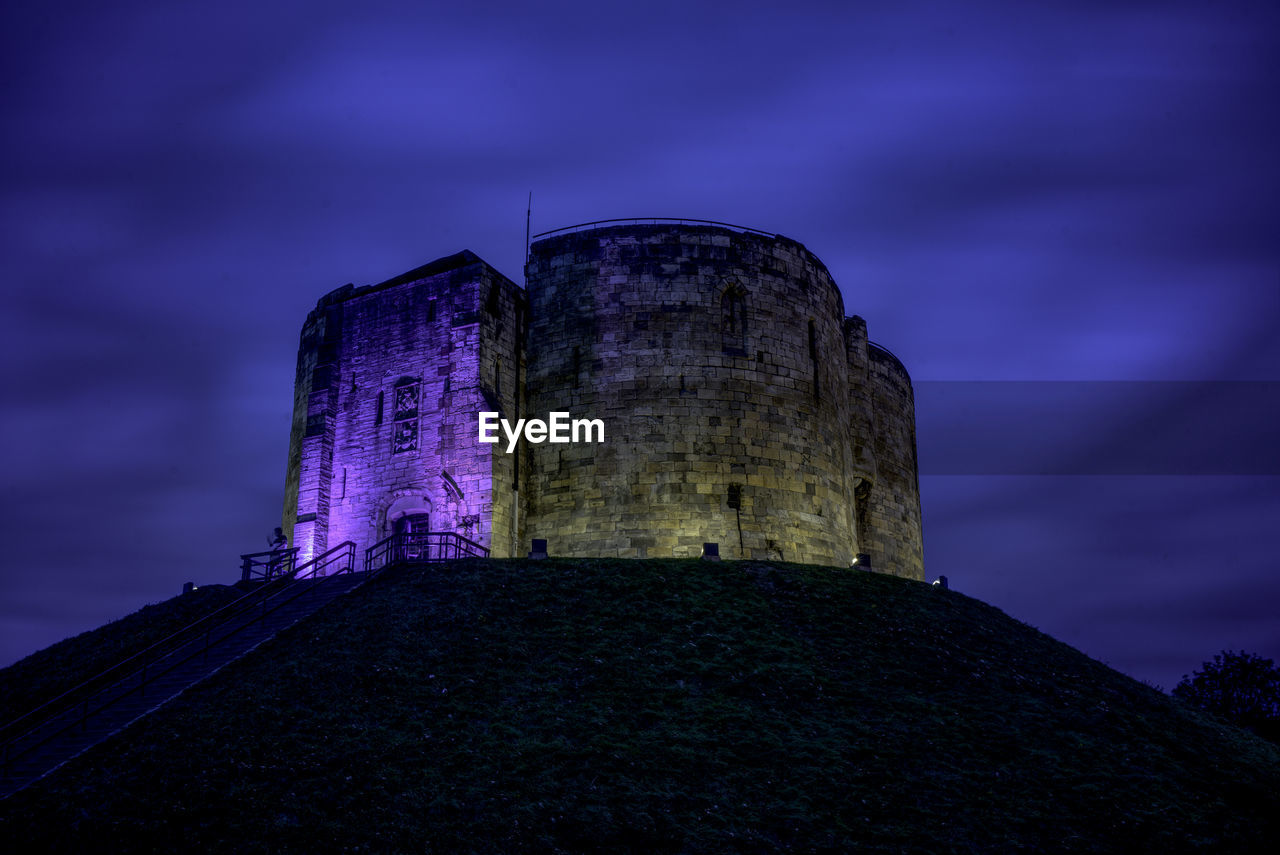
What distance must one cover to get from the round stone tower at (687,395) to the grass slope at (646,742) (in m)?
3.99

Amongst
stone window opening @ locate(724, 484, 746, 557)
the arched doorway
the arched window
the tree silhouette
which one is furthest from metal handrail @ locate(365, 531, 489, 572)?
the tree silhouette

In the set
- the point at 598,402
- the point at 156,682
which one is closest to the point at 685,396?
the point at 598,402

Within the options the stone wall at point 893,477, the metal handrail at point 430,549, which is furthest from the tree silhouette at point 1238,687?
the metal handrail at point 430,549

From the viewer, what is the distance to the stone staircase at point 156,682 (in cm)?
1541

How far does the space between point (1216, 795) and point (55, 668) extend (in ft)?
65.7

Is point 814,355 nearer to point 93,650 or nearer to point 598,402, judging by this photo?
point 598,402

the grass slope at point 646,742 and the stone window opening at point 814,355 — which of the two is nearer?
the grass slope at point 646,742

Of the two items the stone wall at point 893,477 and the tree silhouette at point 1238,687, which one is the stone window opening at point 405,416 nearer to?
the stone wall at point 893,477

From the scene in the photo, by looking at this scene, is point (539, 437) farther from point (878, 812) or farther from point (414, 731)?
point (878, 812)

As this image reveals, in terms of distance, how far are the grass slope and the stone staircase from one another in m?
0.62

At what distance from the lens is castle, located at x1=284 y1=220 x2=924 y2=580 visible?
84.7 ft

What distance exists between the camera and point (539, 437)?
88.5 feet

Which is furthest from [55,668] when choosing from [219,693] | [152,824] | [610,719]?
[610,719]

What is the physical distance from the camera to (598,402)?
87.5 feet
